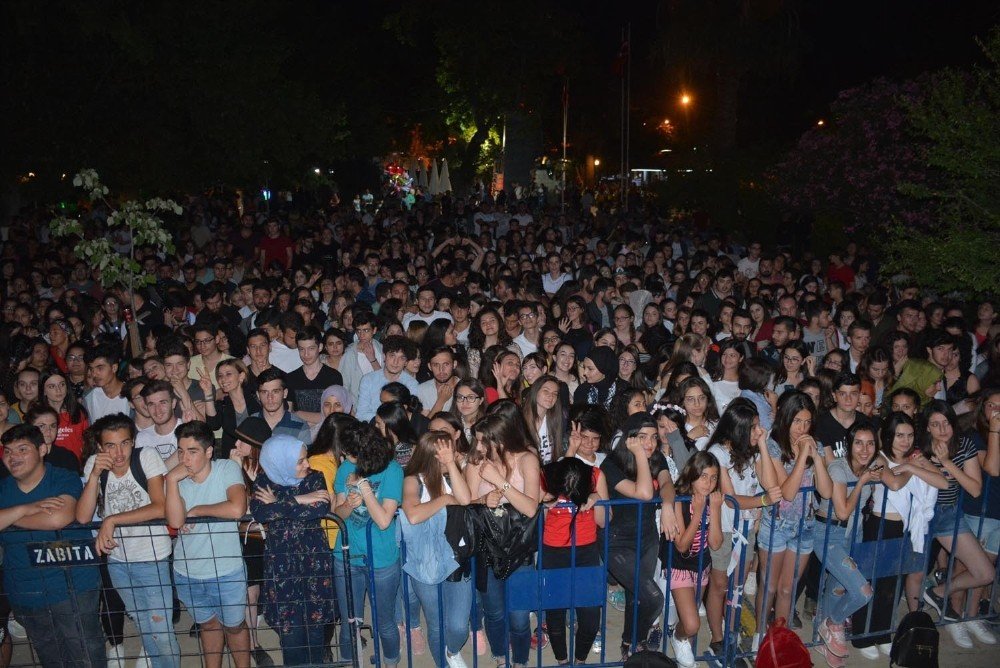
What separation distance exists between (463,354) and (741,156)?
17.8 metres

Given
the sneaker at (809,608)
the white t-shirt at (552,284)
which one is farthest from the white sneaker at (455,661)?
the white t-shirt at (552,284)

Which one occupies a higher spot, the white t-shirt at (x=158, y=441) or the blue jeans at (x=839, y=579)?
the white t-shirt at (x=158, y=441)

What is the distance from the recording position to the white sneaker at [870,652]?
5668 millimetres

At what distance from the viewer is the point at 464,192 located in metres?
48.4

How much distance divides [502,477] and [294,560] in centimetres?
132

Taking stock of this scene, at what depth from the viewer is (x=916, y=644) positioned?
16.6 ft

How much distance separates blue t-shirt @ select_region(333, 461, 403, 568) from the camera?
4961 millimetres

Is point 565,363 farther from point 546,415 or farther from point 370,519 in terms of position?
point 370,519

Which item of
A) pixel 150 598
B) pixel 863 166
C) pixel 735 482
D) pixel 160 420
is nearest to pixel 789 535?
pixel 735 482

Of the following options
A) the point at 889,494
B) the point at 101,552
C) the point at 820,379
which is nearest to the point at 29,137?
the point at 101,552

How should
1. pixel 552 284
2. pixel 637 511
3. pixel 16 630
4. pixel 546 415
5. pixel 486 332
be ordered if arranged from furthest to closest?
pixel 552 284 < pixel 486 332 < pixel 546 415 < pixel 16 630 < pixel 637 511

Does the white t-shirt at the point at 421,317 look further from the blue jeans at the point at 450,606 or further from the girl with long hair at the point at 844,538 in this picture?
the girl with long hair at the point at 844,538

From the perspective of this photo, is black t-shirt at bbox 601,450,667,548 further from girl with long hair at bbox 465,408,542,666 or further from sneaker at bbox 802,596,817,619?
sneaker at bbox 802,596,817,619

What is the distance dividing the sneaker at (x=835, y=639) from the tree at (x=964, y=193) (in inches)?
245
